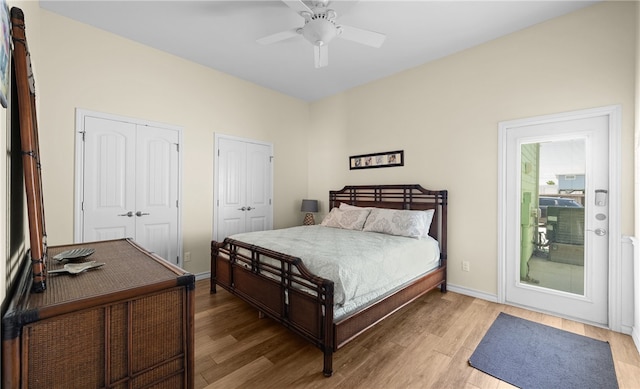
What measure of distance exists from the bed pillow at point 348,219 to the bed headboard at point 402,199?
1.24 feet

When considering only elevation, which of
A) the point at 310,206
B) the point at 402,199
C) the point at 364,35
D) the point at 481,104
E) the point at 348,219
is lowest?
the point at 348,219

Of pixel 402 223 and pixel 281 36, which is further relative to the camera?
pixel 402 223

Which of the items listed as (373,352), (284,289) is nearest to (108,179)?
(284,289)

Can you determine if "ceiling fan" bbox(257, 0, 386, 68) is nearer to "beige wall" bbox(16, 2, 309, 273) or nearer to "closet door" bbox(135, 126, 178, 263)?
"beige wall" bbox(16, 2, 309, 273)

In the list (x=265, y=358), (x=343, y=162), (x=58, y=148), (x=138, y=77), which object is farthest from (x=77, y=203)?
(x=343, y=162)

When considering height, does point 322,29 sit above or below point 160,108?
above

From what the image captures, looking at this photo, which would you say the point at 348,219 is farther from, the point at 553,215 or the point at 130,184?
the point at 130,184

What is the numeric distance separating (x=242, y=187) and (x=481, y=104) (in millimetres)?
3449

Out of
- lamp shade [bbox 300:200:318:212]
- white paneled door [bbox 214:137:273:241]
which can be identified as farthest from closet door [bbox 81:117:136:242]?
lamp shade [bbox 300:200:318:212]

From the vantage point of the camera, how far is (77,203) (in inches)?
115

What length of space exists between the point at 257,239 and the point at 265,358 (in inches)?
46.9

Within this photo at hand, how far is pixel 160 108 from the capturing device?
3.52 metres

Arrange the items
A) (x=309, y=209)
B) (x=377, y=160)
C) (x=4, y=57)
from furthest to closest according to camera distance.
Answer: (x=309, y=209), (x=377, y=160), (x=4, y=57)

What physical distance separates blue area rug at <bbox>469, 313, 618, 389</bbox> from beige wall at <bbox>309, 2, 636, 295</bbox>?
818 millimetres
